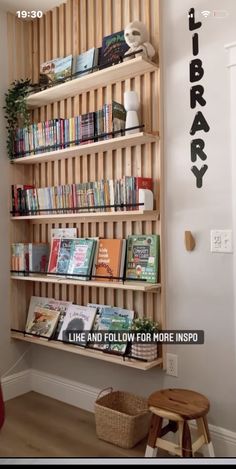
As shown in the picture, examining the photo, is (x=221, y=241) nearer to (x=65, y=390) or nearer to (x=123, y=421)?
(x=123, y=421)

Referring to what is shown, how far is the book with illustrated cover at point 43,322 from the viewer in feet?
7.52

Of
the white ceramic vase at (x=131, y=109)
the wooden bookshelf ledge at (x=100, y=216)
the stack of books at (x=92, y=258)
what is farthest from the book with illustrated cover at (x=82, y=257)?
the white ceramic vase at (x=131, y=109)

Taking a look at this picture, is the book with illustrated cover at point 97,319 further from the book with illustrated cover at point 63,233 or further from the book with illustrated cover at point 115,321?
the book with illustrated cover at point 63,233

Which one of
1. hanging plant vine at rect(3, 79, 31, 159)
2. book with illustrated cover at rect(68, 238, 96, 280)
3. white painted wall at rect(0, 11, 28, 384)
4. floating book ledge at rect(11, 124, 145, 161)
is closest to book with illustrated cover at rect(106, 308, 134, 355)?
book with illustrated cover at rect(68, 238, 96, 280)

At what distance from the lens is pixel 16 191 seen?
2447mm

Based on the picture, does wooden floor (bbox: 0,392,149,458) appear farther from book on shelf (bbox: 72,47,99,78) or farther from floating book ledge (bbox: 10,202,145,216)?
book on shelf (bbox: 72,47,99,78)

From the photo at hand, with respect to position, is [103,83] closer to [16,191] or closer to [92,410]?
[16,191]

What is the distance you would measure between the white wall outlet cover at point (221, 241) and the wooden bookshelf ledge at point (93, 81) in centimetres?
89

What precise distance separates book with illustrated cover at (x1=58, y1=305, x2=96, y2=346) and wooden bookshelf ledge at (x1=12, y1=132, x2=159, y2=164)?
90 cm

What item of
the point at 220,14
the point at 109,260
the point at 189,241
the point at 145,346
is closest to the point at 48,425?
the point at 145,346

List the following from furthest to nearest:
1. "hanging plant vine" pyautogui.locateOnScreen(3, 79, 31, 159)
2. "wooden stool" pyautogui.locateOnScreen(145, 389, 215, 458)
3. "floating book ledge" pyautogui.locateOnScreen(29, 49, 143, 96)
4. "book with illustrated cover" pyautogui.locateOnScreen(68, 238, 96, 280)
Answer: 1. "hanging plant vine" pyautogui.locateOnScreen(3, 79, 31, 159)
2. "book with illustrated cover" pyautogui.locateOnScreen(68, 238, 96, 280)
3. "floating book ledge" pyautogui.locateOnScreen(29, 49, 143, 96)
4. "wooden stool" pyautogui.locateOnScreen(145, 389, 215, 458)

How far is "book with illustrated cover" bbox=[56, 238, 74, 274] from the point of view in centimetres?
221

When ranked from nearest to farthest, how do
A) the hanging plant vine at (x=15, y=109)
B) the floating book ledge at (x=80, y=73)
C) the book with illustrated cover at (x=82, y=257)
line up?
the floating book ledge at (x=80, y=73) → the book with illustrated cover at (x=82, y=257) → the hanging plant vine at (x=15, y=109)

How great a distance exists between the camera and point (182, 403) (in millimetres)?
1502
